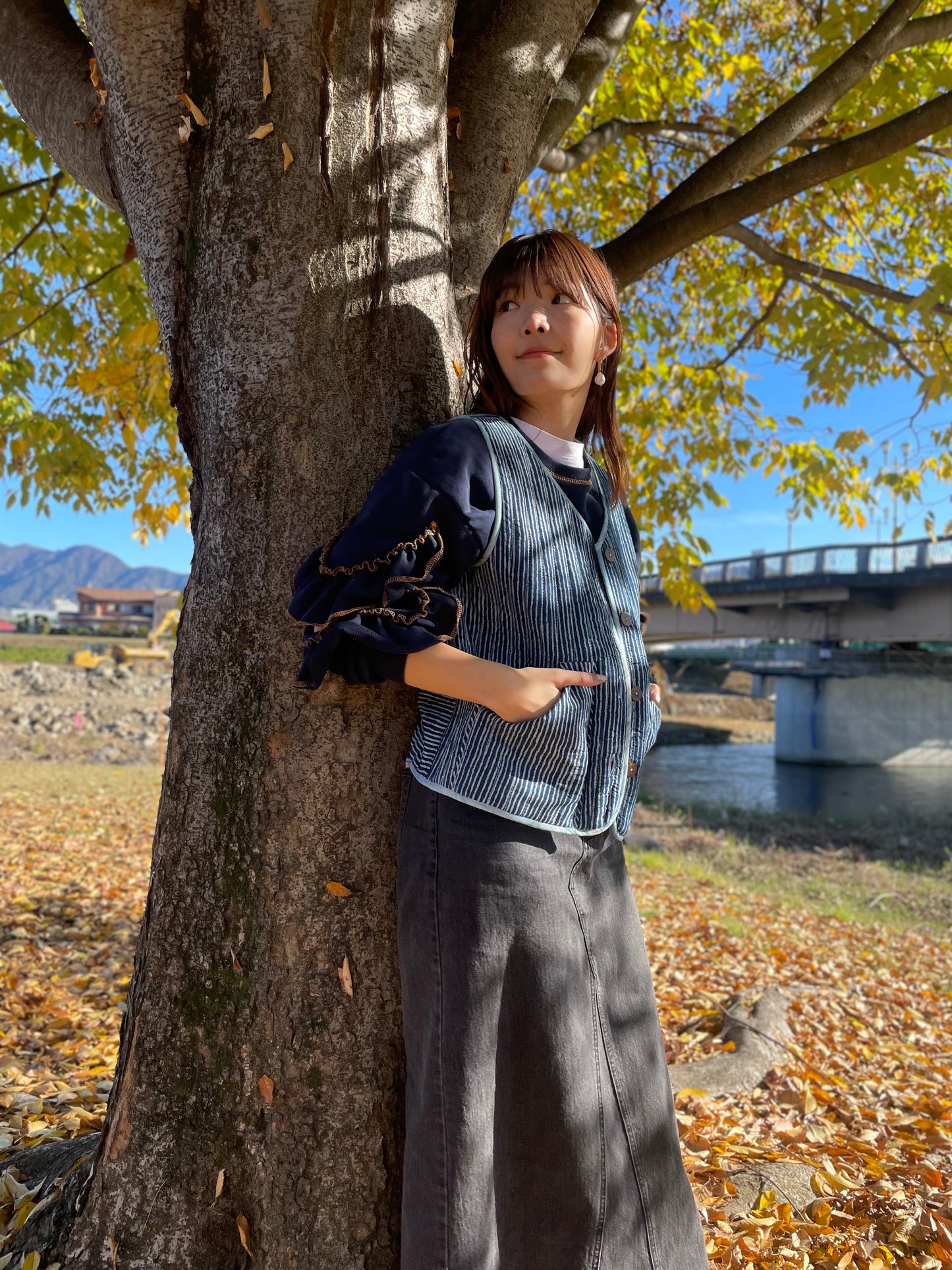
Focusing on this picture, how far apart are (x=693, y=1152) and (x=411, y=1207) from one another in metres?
1.39

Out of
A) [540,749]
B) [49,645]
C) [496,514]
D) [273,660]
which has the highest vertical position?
[49,645]

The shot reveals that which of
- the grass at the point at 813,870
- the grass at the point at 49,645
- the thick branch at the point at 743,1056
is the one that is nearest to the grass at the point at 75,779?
the grass at the point at 813,870

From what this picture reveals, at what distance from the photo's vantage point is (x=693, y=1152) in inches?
103

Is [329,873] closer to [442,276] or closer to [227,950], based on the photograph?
[227,950]

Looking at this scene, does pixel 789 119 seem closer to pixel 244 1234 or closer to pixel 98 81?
pixel 98 81

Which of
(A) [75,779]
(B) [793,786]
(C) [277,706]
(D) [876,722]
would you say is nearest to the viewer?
(C) [277,706]

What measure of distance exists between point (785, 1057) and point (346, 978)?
258 cm

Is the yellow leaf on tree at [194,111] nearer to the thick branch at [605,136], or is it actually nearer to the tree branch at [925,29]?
the thick branch at [605,136]

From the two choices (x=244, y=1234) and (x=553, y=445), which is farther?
(x=553, y=445)

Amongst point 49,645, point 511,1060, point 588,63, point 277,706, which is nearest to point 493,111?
point 588,63

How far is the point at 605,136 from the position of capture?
13.8ft

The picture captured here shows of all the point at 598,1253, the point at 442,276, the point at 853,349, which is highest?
the point at 853,349

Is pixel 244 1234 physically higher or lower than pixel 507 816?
lower

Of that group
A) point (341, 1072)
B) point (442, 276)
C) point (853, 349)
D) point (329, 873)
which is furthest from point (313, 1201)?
point (853, 349)
